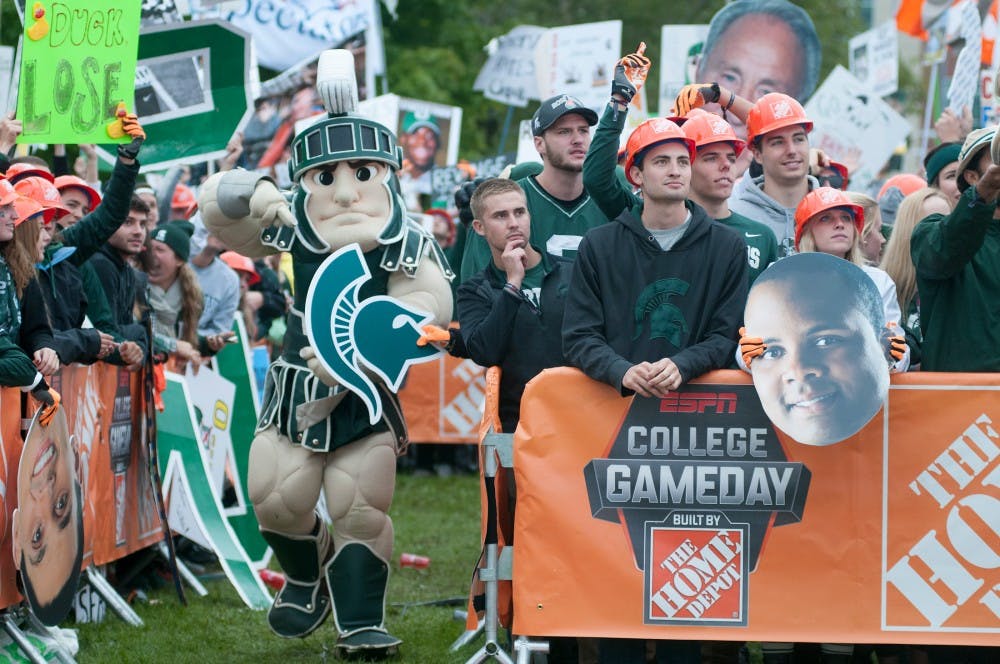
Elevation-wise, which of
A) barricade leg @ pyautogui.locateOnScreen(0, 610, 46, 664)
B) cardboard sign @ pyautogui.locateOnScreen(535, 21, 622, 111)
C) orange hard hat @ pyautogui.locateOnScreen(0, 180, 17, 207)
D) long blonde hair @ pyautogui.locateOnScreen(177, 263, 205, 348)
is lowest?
barricade leg @ pyautogui.locateOnScreen(0, 610, 46, 664)

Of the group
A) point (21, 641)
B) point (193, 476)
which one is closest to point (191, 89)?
point (193, 476)

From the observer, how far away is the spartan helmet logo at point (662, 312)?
5.54 m

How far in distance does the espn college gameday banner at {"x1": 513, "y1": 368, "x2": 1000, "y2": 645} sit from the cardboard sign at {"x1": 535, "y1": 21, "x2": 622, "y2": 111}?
9659 mm

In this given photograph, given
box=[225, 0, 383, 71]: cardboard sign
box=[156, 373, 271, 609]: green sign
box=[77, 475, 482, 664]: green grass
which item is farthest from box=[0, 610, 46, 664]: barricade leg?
box=[225, 0, 383, 71]: cardboard sign

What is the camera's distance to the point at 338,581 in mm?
6879

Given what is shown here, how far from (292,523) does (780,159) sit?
8.78ft

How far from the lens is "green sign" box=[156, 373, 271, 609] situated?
27.6ft

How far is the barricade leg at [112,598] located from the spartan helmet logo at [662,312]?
10.9ft

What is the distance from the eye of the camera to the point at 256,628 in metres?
7.68

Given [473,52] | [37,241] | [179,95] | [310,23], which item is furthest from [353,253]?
[473,52]

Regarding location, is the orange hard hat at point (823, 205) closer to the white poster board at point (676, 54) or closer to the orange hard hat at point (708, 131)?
the orange hard hat at point (708, 131)

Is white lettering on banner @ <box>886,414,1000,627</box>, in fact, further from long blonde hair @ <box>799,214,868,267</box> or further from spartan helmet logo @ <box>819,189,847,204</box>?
spartan helmet logo @ <box>819,189,847,204</box>

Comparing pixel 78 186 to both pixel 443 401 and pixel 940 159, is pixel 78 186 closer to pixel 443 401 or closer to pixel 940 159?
pixel 940 159

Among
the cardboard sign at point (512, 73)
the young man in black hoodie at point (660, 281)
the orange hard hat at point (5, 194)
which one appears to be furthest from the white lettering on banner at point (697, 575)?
the cardboard sign at point (512, 73)
